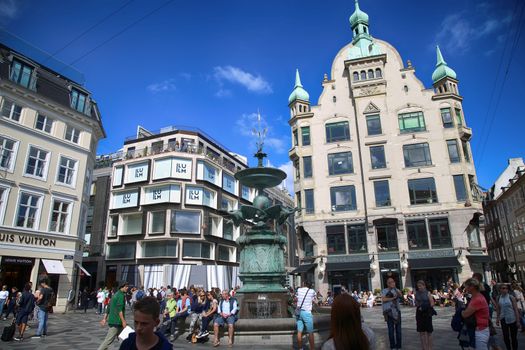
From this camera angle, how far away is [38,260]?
24.0m

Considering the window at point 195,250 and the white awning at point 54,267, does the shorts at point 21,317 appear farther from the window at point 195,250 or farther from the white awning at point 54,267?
the window at point 195,250

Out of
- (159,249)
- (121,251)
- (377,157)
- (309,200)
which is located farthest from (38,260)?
(377,157)

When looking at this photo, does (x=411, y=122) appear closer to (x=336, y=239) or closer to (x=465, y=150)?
(x=465, y=150)

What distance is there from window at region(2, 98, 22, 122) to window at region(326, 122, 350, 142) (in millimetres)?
26209

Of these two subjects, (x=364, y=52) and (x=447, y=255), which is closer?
(x=447, y=255)

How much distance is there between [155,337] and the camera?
2.87 metres

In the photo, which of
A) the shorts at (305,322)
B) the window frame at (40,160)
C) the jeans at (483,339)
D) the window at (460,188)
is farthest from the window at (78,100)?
the window at (460,188)

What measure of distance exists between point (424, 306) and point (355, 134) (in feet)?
93.8

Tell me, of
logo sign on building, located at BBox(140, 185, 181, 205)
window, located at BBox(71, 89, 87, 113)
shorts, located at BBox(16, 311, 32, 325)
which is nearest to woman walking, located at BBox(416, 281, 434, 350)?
shorts, located at BBox(16, 311, 32, 325)

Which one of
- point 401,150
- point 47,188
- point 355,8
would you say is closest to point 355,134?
point 401,150

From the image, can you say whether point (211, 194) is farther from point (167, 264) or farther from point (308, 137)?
point (308, 137)

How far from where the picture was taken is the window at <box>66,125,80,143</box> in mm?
27862

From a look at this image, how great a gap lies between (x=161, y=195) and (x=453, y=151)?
104 feet

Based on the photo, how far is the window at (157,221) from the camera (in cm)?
4112
